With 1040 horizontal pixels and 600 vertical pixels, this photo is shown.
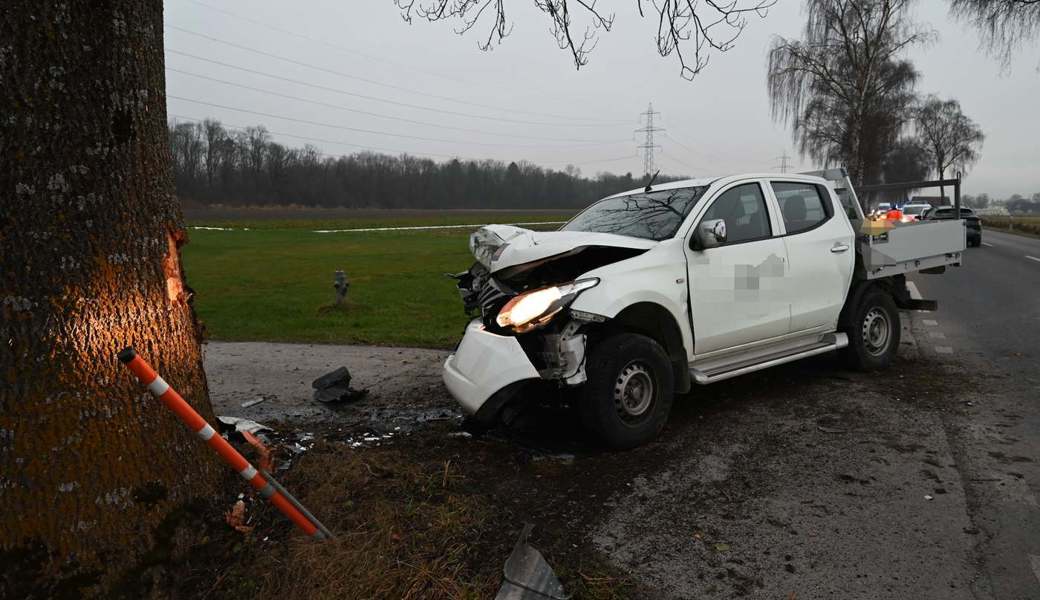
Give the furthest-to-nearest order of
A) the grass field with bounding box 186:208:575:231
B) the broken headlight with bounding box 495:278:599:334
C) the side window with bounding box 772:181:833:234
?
the grass field with bounding box 186:208:575:231
the side window with bounding box 772:181:833:234
the broken headlight with bounding box 495:278:599:334

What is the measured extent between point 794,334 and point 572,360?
2.50 metres

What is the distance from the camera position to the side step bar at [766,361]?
4.84m

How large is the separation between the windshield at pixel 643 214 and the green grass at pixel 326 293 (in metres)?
3.49

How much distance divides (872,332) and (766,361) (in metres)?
1.74

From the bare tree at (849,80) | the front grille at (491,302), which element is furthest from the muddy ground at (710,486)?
the bare tree at (849,80)

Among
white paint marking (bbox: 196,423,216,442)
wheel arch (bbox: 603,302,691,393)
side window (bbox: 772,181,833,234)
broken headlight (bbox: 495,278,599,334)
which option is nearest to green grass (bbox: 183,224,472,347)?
wheel arch (bbox: 603,302,691,393)

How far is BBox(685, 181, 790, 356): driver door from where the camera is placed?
484 cm

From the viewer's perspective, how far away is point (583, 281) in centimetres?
424

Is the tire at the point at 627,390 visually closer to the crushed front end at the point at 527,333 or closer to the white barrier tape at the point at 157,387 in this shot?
the crushed front end at the point at 527,333

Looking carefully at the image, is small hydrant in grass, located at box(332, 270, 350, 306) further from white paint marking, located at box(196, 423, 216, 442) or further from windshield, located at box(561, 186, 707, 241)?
white paint marking, located at box(196, 423, 216, 442)

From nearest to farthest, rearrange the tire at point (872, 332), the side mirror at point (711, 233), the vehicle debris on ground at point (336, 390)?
the side mirror at point (711, 233) → the vehicle debris on ground at point (336, 390) → the tire at point (872, 332)

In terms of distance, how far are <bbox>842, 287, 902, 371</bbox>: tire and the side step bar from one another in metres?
0.18

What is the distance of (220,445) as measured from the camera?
8.55ft

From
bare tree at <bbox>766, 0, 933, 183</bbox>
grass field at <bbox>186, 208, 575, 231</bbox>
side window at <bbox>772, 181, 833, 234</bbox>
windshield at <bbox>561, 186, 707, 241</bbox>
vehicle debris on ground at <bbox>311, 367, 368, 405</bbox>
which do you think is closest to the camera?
windshield at <bbox>561, 186, 707, 241</bbox>
